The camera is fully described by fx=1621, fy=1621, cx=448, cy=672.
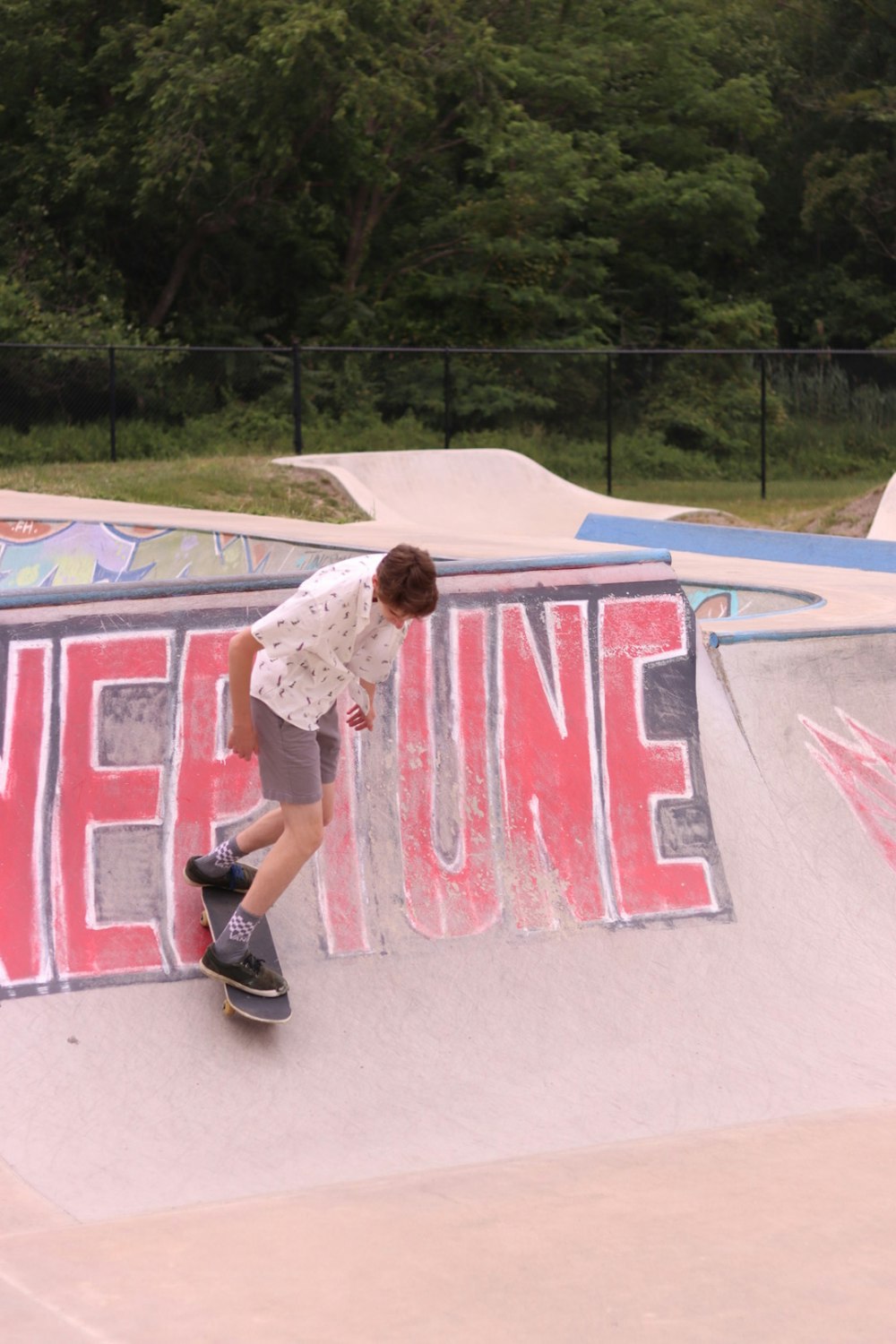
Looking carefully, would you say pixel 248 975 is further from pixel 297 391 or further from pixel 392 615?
pixel 297 391

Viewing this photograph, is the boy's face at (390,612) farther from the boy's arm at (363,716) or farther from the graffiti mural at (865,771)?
the graffiti mural at (865,771)

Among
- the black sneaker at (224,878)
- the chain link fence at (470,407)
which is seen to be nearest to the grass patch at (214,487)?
the chain link fence at (470,407)

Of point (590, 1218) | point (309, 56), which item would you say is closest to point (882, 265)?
point (309, 56)

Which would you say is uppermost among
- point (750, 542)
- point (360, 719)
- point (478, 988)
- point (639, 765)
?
point (750, 542)

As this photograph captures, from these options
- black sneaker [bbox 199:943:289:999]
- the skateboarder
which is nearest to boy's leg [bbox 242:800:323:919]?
the skateboarder

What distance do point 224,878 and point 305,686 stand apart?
0.85 m

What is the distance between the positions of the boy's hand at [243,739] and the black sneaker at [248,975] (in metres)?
0.61

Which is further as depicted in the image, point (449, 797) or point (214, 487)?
point (214, 487)

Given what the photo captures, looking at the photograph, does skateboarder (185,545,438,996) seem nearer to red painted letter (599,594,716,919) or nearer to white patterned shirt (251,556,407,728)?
white patterned shirt (251,556,407,728)

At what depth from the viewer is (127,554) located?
14.3 metres

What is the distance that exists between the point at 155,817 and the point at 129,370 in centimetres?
2146

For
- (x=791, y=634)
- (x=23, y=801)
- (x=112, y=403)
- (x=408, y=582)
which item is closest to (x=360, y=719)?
(x=408, y=582)

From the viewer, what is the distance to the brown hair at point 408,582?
14.2 ft

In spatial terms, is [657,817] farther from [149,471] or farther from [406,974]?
[149,471]
